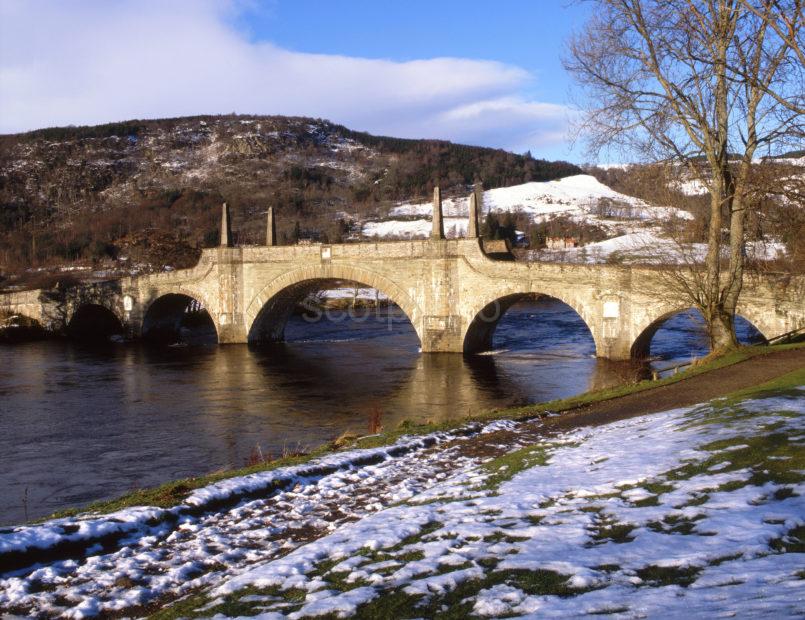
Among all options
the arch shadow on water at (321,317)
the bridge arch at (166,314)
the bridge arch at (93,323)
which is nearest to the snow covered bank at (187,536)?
the arch shadow on water at (321,317)

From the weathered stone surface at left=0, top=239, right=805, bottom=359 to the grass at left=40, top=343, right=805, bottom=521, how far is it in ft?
21.2

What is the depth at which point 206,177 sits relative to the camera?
163 m

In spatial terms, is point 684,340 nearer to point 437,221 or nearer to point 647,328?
point 647,328

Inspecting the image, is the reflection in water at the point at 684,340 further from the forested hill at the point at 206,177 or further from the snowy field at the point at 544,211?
the forested hill at the point at 206,177

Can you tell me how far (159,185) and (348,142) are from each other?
56.1 metres

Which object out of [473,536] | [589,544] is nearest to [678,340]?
[473,536]

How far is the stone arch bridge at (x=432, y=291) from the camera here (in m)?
26.0

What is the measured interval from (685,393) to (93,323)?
43.7 meters

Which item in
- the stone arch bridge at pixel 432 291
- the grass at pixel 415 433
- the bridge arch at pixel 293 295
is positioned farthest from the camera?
the bridge arch at pixel 293 295

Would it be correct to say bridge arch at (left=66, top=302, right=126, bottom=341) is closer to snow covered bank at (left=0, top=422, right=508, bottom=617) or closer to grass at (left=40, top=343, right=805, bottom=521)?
grass at (left=40, top=343, right=805, bottom=521)

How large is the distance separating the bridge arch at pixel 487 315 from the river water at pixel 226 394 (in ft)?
3.01

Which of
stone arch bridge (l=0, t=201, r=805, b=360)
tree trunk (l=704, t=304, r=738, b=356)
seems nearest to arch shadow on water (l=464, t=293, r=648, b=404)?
stone arch bridge (l=0, t=201, r=805, b=360)

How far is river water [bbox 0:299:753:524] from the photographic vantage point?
47.4 feet

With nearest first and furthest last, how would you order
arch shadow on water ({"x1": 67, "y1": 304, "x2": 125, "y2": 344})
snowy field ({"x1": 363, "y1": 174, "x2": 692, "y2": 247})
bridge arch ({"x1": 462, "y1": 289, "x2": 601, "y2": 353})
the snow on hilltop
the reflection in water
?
the reflection in water, bridge arch ({"x1": 462, "y1": 289, "x2": 601, "y2": 353}), arch shadow on water ({"x1": 67, "y1": 304, "x2": 125, "y2": 344}), snowy field ({"x1": 363, "y1": 174, "x2": 692, "y2": 247}), the snow on hilltop
